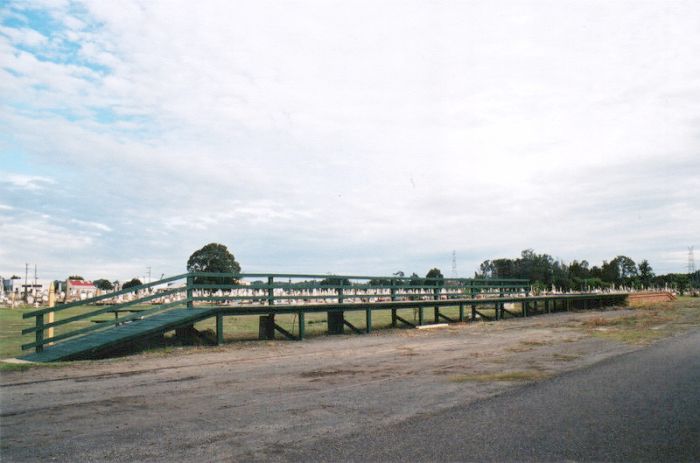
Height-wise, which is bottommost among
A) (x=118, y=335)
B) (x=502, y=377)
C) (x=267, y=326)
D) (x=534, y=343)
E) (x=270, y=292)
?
(x=534, y=343)

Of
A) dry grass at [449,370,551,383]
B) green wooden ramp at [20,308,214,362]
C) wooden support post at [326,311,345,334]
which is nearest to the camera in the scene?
dry grass at [449,370,551,383]

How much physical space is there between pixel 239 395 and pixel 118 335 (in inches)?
243

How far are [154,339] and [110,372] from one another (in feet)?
16.8

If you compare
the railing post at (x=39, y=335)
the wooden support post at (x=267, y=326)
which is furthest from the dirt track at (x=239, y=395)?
the wooden support post at (x=267, y=326)

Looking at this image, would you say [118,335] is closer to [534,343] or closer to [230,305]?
[230,305]

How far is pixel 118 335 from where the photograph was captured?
1284 cm

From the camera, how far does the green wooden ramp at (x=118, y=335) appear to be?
39.9 ft

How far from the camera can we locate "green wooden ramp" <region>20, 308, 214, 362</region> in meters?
12.2

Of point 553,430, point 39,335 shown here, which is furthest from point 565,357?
point 39,335

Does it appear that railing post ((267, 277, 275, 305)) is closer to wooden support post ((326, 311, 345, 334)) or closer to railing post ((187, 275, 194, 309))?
railing post ((187, 275, 194, 309))

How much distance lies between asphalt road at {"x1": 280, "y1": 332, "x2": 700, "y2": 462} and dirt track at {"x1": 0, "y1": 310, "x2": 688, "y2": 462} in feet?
1.41

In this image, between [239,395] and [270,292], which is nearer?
[239,395]

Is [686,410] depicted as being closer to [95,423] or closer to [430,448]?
[430,448]

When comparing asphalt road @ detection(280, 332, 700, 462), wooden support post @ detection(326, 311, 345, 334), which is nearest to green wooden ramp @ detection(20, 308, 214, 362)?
wooden support post @ detection(326, 311, 345, 334)
